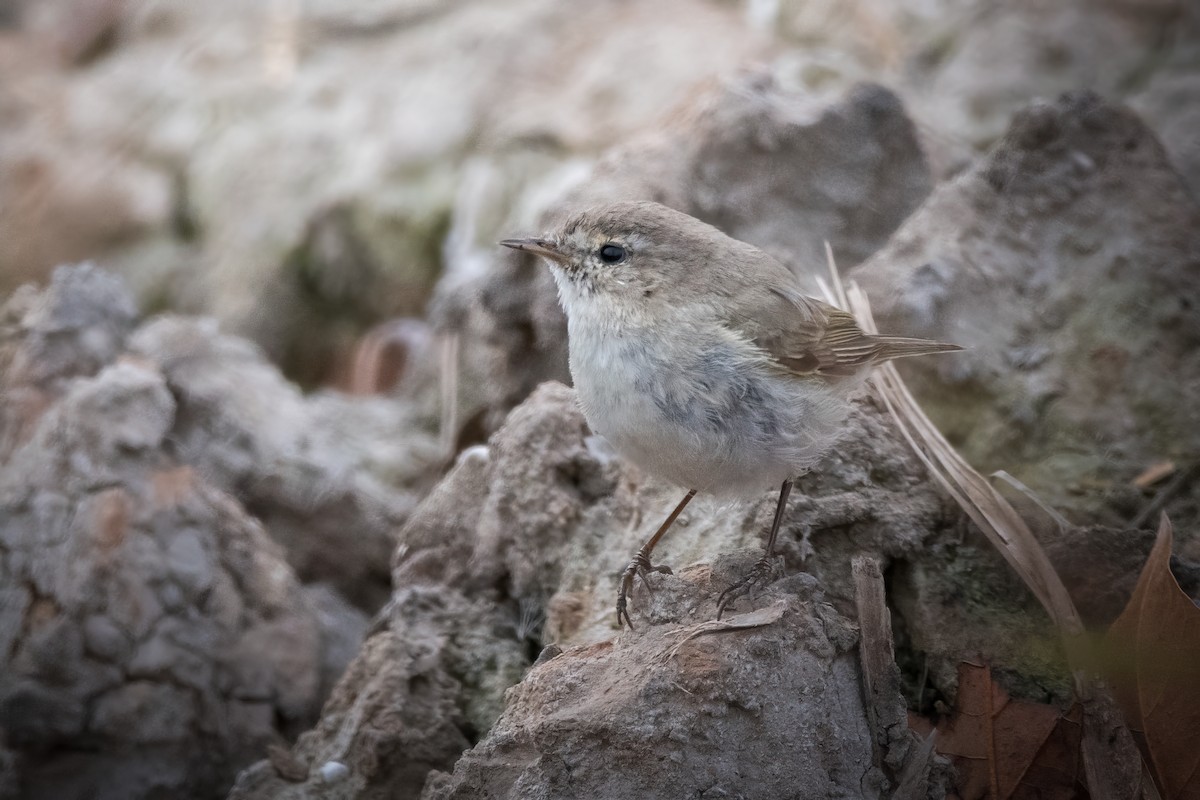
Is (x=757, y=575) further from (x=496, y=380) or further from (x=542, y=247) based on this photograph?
(x=496, y=380)

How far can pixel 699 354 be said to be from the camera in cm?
277

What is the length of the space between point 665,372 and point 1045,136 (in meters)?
2.13

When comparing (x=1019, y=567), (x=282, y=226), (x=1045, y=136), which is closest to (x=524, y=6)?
(x=282, y=226)

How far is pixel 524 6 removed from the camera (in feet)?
23.3

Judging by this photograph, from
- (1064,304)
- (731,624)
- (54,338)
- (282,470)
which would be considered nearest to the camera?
(731,624)

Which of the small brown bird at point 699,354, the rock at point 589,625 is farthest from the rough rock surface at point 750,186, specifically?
the small brown bird at point 699,354

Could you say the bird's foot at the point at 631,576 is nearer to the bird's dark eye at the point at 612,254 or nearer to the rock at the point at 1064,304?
the bird's dark eye at the point at 612,254

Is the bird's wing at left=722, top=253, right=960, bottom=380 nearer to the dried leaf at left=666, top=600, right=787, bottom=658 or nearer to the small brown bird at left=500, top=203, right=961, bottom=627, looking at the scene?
the small brown bird at left=500, top=203, right=961, bottom=627

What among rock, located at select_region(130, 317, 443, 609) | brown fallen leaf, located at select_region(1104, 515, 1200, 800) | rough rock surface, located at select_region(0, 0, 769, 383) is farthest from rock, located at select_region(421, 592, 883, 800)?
rough rock surface, located at select_region(0, 0, 769, 383)

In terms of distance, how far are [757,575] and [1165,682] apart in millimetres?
986

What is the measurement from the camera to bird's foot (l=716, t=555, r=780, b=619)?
8.48ft

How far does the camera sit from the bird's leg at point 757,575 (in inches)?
102

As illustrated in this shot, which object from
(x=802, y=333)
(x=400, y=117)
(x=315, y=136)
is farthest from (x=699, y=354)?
(x=315, y=136)

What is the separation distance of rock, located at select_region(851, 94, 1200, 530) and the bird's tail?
483 mm
